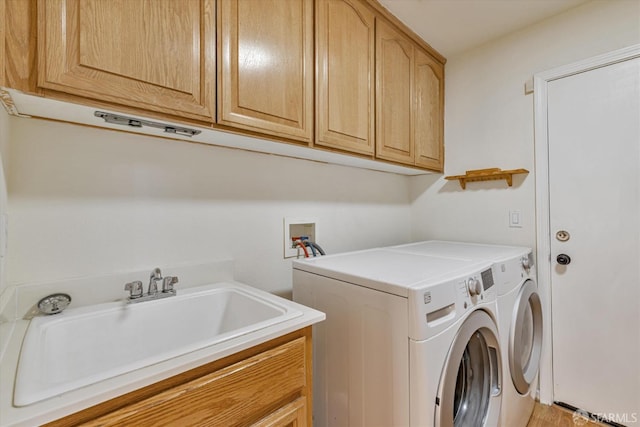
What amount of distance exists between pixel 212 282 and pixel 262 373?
592mm

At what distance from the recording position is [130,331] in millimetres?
941

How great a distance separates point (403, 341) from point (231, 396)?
510 mm

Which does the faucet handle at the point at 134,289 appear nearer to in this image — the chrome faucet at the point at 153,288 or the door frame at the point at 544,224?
the chrome faucet at the point at 153,288

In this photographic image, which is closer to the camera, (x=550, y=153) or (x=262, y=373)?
(x=262, y=373)

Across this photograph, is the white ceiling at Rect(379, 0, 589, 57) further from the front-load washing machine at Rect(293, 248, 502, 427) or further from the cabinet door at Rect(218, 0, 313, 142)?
the front-load washing machine at Rect(293, 248, 502, 427)

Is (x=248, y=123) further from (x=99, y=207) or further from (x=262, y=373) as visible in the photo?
(x=262, y=373)

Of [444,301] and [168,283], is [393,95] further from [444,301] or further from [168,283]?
[168,283]

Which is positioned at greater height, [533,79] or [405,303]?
[533,79]

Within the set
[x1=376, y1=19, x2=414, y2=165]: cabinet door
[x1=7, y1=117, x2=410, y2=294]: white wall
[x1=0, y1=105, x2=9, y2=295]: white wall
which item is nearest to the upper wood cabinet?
[x1=376, y1=19, x2=414, y2=165]: cabinet door

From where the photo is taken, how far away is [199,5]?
91 centimetres

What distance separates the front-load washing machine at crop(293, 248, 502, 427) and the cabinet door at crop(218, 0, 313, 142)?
64cm

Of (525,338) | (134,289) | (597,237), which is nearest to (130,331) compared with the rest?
(134,289)

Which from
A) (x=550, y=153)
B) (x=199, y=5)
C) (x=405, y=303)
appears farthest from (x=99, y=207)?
(x=550, y=153)

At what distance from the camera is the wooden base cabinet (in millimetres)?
554
